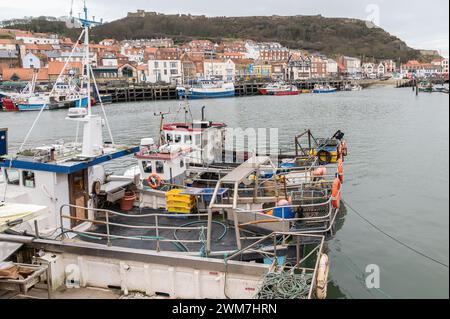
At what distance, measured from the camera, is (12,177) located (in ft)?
36.4

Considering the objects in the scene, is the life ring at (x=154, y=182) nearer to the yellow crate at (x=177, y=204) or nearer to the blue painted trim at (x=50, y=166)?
the yellow crate at (x=177, y=204)

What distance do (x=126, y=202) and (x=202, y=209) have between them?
2.12 meters

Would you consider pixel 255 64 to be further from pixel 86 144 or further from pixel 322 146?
pixel 86 144

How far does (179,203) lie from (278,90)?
307ft

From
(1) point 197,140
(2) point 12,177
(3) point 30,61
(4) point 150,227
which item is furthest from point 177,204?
(3) point 30,61

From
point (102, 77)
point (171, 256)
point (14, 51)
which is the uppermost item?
point (14, 51)

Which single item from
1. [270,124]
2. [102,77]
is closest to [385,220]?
[270,124]

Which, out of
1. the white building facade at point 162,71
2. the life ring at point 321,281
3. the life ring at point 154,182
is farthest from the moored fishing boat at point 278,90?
the life ring at point 321,281

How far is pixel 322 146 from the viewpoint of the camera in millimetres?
22438

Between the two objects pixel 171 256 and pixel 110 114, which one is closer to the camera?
pixel 171 256

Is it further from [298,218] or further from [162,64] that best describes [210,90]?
[298,218]

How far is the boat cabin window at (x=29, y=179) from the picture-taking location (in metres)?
10.7

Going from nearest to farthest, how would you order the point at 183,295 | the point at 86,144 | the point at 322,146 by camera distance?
the point at 183,295 → the point at 86,144 → the point at 322,146

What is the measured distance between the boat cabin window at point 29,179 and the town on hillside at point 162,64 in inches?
3302
